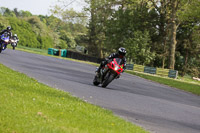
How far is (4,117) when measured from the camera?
6.88 m

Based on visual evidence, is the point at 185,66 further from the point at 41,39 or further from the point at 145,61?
the point at 41,39

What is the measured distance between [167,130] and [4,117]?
364 cm

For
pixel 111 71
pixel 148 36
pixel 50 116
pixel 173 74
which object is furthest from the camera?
pixel 148 36

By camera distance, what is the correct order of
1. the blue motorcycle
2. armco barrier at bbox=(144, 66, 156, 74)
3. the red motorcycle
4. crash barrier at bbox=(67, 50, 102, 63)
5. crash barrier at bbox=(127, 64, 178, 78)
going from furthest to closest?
crash barrier at bbox=(67, 50, 102, 63), armco barrier at bbox=(144, 66, 156, 74), crash barrier at bbox=(127, 64, 178, 78), the blue motorcycle, the red motorcycle

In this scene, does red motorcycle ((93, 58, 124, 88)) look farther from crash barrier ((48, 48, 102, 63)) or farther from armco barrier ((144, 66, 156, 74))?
crash barrier ((48, 48, 102, 63))

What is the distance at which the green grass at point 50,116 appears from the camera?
6.65 metres

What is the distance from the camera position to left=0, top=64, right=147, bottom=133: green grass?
6.65 m

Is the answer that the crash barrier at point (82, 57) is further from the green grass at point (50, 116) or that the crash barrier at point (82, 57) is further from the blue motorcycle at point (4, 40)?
the green grass at point (50, 116)

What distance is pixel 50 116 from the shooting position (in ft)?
25.3

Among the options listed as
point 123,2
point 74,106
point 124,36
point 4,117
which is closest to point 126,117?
point 74,106

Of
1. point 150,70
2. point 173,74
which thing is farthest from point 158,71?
point 173,74


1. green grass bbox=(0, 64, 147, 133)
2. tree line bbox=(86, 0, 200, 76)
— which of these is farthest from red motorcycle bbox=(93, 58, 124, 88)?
tree line bbox=(86, 0, 200, 76)

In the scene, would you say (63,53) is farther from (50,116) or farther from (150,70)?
(50,116)

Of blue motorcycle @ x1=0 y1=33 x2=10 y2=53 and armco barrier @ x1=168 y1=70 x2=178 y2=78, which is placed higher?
blue motorcycle @ x1=0 y1=33 x2=10 y2=53
